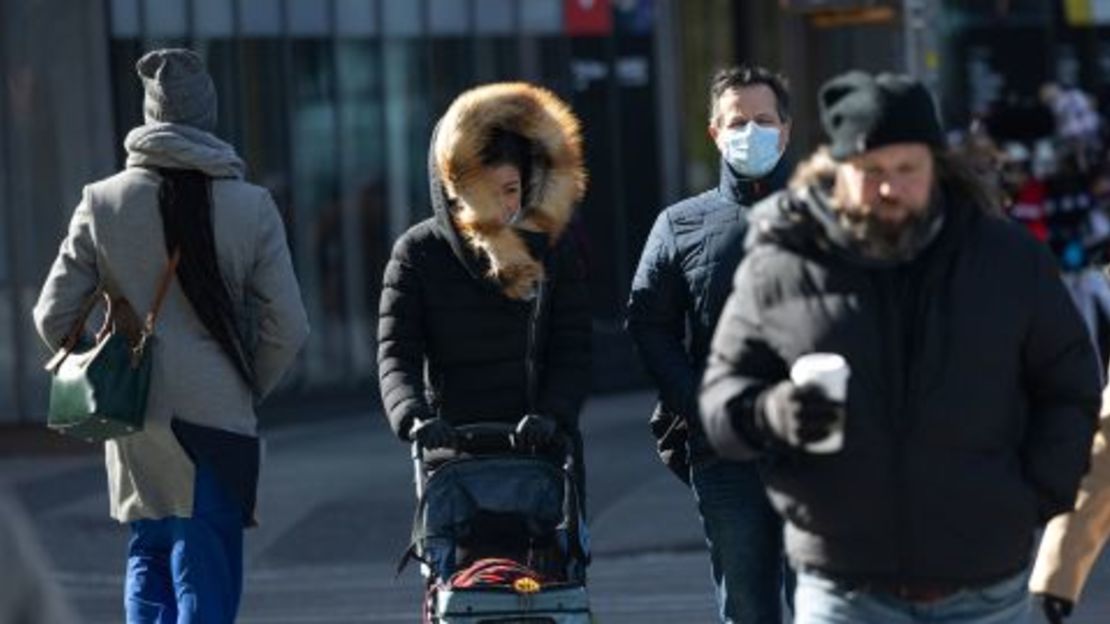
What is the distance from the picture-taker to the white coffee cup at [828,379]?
538 centimetres

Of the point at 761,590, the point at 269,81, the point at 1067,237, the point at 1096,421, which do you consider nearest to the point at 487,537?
the point at 761,590

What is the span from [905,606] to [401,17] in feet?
47.1

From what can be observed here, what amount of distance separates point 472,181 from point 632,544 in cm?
597

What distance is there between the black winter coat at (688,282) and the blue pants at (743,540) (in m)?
0.11

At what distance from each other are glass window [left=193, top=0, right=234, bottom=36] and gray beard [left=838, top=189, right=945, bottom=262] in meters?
13.3

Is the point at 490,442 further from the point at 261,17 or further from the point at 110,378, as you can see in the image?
the point at 261,17

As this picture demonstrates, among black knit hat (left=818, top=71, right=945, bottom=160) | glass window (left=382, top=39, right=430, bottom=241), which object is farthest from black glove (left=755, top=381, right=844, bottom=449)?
glass window (left=382, top=39, right=430, bottom=241)

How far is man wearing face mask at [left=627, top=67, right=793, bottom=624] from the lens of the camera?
7.83m

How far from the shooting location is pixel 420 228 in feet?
25.9

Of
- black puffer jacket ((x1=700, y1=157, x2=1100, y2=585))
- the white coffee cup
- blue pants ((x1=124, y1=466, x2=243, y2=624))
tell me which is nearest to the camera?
the white coffee cup

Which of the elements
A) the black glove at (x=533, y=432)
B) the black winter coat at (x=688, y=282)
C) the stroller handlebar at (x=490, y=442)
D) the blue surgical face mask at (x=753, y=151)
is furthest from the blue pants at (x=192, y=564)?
Answer: the blue surgical face mask at (x=753, y=151)

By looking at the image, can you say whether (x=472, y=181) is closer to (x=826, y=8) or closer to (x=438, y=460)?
(x=438, y=460)

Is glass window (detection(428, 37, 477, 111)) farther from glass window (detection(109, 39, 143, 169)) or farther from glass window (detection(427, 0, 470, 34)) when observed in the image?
glass window (detection(109, 39, 143, 169))

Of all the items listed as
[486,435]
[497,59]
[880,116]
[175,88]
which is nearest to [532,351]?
[486,435]
